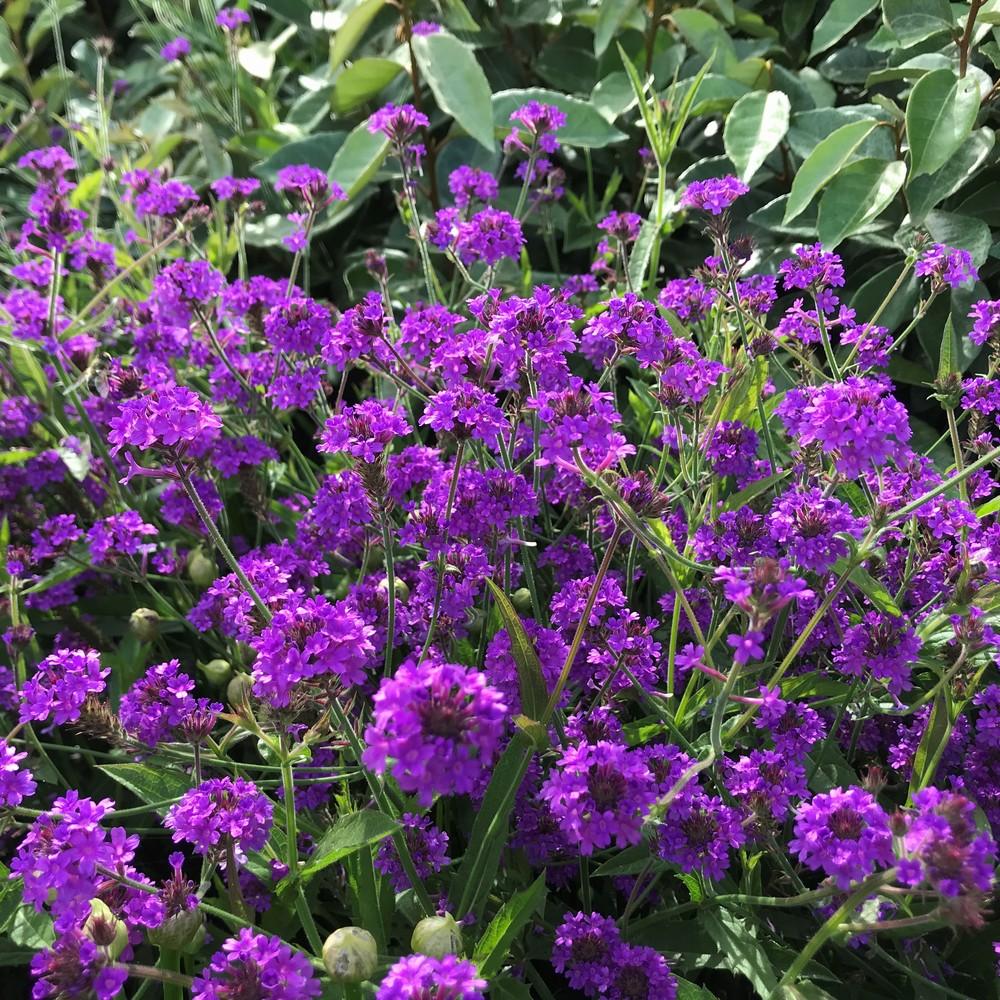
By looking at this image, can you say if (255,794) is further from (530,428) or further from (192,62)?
(192,62)

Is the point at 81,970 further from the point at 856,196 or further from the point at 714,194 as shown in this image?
the point at 856,196

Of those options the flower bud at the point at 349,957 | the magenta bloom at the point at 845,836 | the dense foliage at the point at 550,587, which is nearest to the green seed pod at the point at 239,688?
the dense foliage at the point at 550,587

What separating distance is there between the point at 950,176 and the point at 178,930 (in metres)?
1.56

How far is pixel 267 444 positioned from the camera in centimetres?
162

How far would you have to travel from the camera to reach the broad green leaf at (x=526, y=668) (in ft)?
3.22

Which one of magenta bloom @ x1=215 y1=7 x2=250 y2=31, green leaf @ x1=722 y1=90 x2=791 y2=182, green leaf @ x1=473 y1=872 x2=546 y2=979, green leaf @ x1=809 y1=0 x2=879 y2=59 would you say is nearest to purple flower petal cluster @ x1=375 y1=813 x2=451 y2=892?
green leaf @ x1=473 y1=872 x2=546 y2=979

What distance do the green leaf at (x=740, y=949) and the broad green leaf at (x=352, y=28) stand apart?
1.96 meters

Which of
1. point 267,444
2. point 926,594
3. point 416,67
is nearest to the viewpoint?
point 926,594

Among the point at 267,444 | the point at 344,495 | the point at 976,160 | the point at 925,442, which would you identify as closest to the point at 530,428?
the point at 344,495

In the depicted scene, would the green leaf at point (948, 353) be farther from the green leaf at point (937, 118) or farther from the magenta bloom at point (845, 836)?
the magenta bloom at point (845, 836)

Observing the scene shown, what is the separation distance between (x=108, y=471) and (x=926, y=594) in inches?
51.7

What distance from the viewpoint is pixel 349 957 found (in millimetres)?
856

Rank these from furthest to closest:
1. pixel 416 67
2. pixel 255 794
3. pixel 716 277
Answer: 1. pixel 416 67
2. pixel 716 277
3. pixel 255 794

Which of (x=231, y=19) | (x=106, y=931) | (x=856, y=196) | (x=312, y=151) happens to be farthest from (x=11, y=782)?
(x=231, y=19)
